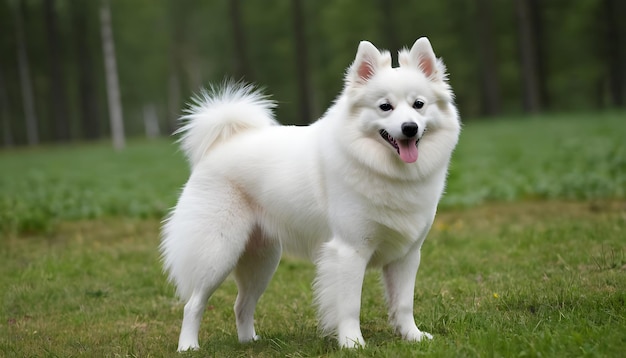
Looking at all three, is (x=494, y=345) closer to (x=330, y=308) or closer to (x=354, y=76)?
(x=330, y=308)

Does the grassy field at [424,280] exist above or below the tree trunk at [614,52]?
below

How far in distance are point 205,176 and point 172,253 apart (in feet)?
1.81

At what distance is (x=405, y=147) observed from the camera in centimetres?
371

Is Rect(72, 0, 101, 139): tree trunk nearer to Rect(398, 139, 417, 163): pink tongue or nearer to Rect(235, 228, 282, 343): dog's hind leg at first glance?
Rect(235, 228, 282, 343): dog's hind leg

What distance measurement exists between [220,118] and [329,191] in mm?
1050

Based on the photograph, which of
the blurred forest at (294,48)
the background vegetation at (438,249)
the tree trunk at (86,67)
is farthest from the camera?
the tree trunk at (86,67)

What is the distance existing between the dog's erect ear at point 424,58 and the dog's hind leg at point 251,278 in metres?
1.52

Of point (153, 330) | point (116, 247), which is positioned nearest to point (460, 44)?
point (116, 247)

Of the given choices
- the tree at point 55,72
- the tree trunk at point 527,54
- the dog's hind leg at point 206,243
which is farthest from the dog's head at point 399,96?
the tree at point 55,72

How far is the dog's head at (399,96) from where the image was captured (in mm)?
3686

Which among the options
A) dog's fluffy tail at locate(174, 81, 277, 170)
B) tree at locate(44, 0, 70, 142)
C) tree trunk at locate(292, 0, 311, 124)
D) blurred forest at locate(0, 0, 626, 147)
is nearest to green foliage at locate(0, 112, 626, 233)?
dog's fluffy tail at locate(174, 81, 277, 170)

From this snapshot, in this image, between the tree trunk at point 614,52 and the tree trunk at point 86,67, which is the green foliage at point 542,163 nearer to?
the tree trunk at point 614,52

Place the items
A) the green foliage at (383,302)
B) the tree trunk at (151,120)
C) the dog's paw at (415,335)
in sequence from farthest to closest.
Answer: the tree trunk at (151,120) → the dog's paw at (415,335) → the green foliage at (383,302)

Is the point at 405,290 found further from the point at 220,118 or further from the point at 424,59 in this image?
the point at 220,118
